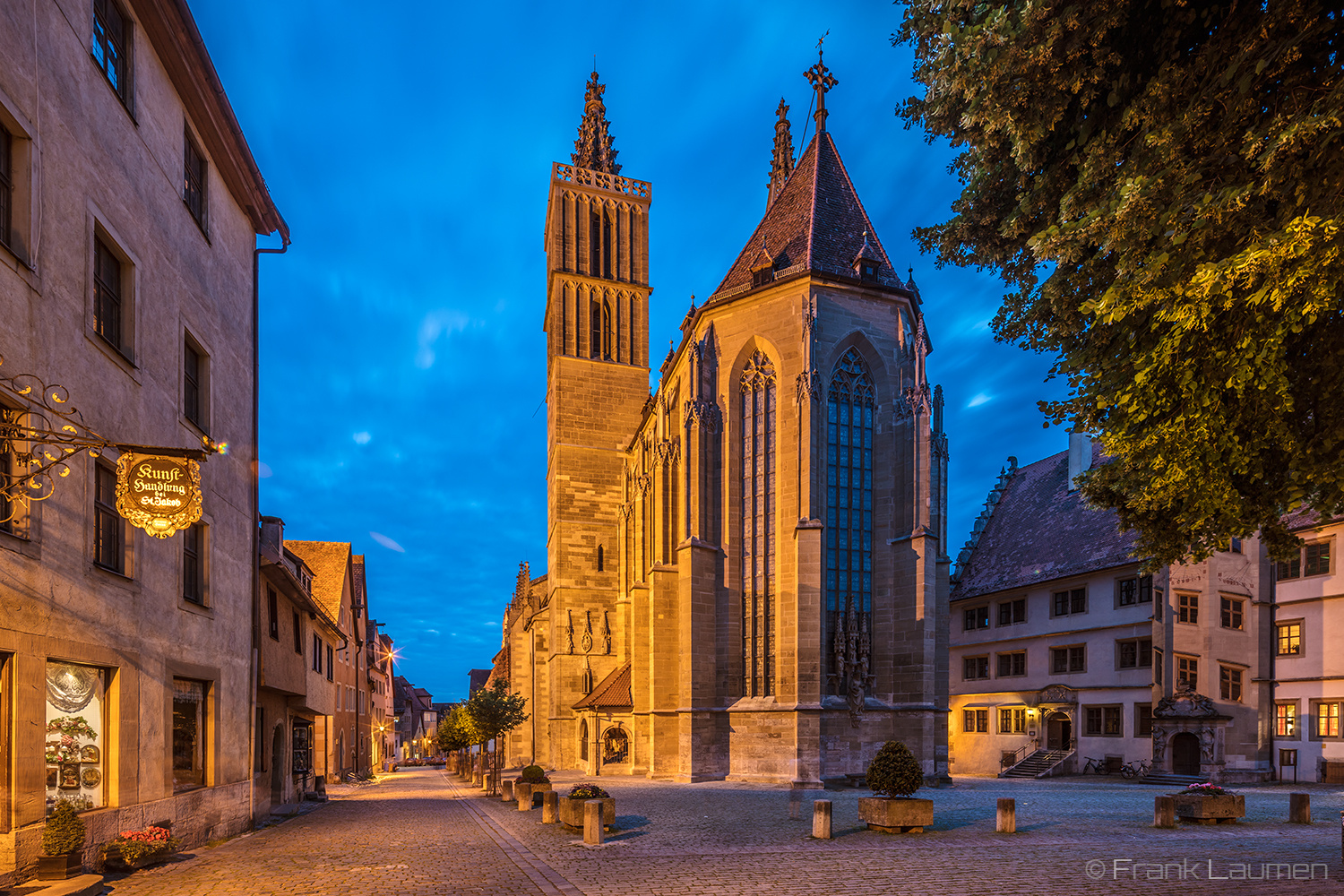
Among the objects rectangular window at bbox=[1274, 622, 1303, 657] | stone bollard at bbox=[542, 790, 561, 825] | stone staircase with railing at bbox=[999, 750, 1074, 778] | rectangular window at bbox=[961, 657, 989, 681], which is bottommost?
stone staircase with railing at bbox=[999, 750, 1074, 778]

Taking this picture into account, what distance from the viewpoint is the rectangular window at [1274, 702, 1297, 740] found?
30.1 m

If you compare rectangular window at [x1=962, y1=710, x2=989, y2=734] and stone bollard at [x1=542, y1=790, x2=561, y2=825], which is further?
rectangular window at [x1=962, y1=710, x2=989, y2=734]

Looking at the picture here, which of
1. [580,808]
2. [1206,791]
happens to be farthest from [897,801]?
[1206,791]

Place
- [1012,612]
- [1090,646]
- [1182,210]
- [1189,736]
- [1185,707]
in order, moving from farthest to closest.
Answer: [1012,612]
[1090,646]
[1189,736]
[1185,707]
[1182,210]

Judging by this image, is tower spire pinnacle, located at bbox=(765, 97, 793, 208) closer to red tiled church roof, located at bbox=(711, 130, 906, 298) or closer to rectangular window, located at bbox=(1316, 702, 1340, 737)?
red tiled church roof, located at bbox=(711, 130, 906, 298)

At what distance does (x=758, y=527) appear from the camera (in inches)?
1230

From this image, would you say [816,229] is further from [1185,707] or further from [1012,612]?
[1185,707]

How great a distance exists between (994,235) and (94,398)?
11944mm

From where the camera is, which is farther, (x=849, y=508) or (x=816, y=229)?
(x=816, y=229)

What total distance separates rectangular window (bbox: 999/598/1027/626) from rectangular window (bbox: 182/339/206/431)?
116ft

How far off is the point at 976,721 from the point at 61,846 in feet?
128

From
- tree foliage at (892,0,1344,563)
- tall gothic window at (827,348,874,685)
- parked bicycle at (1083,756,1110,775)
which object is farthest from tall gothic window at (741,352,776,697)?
tree foliage at (892,0,1344,563)

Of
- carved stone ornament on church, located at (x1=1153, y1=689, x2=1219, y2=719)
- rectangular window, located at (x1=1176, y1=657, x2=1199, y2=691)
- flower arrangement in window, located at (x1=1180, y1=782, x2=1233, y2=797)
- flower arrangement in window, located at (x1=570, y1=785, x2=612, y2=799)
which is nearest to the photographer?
flower arrangement in window, located at (x1=570, y1=785, x2=612, y2=799)

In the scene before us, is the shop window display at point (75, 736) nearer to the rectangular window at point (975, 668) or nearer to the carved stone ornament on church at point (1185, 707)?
the carved stone ornament on church at point (1185, 707)
